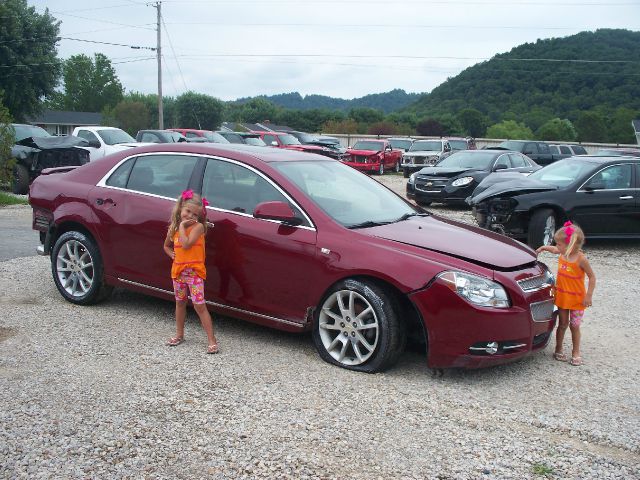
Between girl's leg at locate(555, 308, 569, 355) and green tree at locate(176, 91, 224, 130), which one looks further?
green tree at locate(176, 91, 224, 130)

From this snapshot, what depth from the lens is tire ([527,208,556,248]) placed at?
10680 millimetres

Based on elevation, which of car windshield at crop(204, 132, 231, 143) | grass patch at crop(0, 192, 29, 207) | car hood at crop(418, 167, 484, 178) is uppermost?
car windshield at crop(204, 132, 231, 143)

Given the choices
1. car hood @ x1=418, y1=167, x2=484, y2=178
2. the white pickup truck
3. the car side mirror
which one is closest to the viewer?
the car side mirror

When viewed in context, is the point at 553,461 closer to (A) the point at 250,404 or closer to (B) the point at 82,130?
(A) the point at 250,404

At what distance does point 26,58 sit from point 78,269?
35.8m

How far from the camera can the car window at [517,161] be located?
59.5 feet

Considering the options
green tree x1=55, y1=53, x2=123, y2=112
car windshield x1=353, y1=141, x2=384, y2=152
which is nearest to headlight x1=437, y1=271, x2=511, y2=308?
car windshield x1=353, y1=141, x2=384, y2=152

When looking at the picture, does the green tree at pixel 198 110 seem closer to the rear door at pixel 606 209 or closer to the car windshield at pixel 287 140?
the car windshield at pixel 287 140

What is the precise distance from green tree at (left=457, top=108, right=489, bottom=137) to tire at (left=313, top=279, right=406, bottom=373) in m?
70.5

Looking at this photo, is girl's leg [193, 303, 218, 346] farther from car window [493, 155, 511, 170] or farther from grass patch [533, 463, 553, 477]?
car window [493, 155, 511, 170]

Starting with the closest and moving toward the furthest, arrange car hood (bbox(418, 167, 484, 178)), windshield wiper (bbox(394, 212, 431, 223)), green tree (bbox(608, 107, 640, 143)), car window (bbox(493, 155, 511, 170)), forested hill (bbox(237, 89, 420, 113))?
1. windshield wiper (bbox(394, 212, 431, 223))
2. car hood (bbox(418, 167, 484, 178))
3. car window (bbox(493, 155, 511, 170))
4. green tree (bbox(608, 107, 640, 143))
5. forested hill (bbox(237, 89, 420, 113))

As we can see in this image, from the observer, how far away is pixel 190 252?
529 centimetres

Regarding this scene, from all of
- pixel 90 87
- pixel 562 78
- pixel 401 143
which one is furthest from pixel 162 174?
pixel 90 87

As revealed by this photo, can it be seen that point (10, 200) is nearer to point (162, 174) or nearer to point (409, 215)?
point (162, 174)
